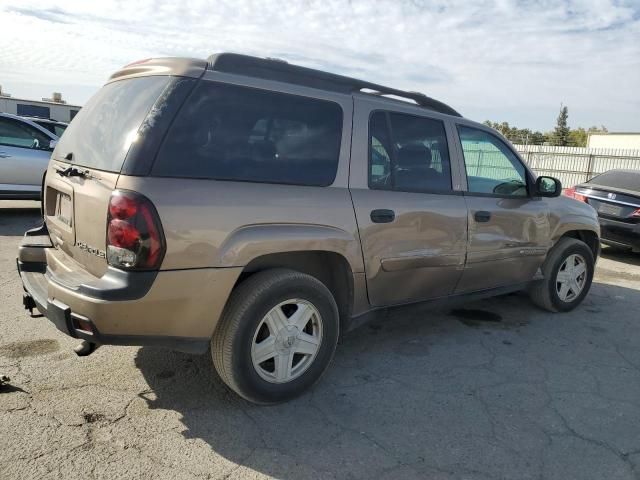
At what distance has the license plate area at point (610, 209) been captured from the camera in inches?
316

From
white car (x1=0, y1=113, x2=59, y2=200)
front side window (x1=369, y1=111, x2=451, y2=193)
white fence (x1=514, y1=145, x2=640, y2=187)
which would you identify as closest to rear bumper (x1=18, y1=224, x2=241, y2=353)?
front side window (x1=369, y1=111, x2=451, y2=193)

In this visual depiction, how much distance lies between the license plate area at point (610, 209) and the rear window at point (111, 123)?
7431 mm

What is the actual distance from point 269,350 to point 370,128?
1.59 metres

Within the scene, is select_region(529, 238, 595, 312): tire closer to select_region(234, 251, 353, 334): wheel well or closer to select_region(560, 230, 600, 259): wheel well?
select_region(560, 230, 600, 259): wheel well

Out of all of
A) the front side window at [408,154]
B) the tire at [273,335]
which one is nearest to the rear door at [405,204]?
the front side window at [408,154]

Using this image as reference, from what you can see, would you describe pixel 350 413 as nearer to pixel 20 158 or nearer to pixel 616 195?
Answer: pixel 616 195

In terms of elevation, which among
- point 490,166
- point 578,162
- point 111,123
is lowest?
point 490,166

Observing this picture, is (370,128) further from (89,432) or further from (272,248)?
(89,432)

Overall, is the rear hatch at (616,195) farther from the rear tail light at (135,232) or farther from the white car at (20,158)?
the white car at (20,158)

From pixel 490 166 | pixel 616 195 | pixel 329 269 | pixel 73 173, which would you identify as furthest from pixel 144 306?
pixel 616 195

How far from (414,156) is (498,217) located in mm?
1031

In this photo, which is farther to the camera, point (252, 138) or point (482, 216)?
point (482, 216)

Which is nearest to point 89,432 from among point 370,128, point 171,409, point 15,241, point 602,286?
point 171,409

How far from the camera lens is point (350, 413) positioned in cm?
315
